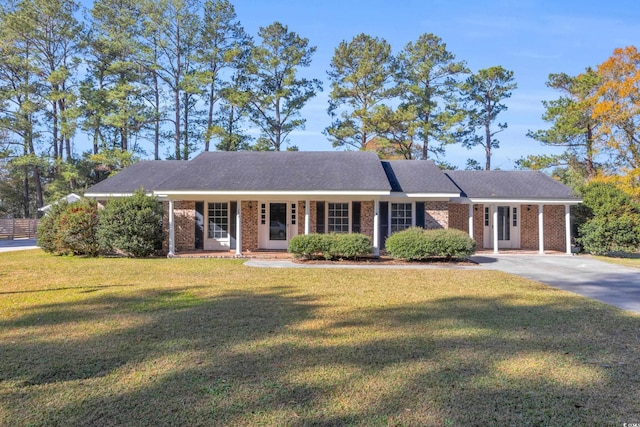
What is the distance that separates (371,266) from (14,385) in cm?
1031

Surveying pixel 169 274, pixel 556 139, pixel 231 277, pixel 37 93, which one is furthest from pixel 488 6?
pixel 37 93

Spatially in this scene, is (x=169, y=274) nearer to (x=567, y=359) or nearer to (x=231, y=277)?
(x=231, y=277)

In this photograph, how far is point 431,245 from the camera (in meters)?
13.6

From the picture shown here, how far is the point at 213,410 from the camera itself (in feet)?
10.7

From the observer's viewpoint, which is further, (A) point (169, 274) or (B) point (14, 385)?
(A) point (169, 274)

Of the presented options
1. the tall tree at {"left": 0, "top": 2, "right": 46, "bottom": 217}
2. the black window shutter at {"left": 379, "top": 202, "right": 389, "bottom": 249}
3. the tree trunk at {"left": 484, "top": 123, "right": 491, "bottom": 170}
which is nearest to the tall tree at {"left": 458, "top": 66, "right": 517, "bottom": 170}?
the tree trunk at {"left": 484, "top": 123, "right": 491, "bottom": 170}

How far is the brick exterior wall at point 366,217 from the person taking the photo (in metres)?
16.4

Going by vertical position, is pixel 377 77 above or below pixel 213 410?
above

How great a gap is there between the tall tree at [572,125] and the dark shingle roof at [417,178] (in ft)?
39.8

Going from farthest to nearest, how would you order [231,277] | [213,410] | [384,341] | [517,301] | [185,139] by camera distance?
[185,139], [231,277], [517,301], [384,341], [213,410]

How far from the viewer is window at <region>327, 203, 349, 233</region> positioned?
54.3 feet

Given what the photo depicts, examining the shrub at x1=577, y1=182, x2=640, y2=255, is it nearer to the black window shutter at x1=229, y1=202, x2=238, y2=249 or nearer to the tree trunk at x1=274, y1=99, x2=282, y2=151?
the black window shutter at x1=229, y1=202, x2=238, y2=249

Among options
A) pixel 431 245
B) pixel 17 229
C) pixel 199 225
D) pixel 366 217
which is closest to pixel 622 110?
pixel 366 217

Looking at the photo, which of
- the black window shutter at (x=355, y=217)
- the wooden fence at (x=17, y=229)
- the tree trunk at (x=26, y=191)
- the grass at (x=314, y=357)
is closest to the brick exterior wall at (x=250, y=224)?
the black window shutter at (x=355, y=217)
